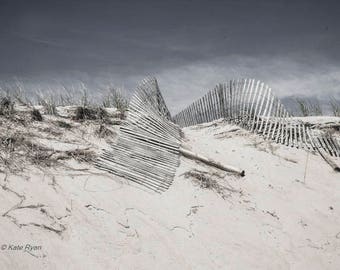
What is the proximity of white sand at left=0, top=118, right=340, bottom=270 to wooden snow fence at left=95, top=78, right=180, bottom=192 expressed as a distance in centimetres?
17

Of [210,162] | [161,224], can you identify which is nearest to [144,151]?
[210,162]

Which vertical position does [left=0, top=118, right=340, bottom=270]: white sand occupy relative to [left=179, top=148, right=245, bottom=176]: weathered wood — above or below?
below

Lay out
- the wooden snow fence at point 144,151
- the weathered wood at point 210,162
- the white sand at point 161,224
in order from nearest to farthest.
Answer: the white sand at point 161,224
the wooden snow fence at point 144,151
the weathered wood at point 210,162

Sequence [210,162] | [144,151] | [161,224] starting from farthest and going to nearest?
[210,162], [144,151], [161,224]

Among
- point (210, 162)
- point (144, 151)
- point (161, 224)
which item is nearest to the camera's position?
point (161, 224)

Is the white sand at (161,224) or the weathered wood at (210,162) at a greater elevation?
the weathered wood at (210,162)

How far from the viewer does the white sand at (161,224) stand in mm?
2318

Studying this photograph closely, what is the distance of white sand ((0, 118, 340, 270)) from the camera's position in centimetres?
232

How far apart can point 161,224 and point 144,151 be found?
4.61 feet

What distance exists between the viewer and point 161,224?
284 centimetres

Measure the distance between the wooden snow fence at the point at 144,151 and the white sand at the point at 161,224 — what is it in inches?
6.5

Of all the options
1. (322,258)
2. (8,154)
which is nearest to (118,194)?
(8,154)

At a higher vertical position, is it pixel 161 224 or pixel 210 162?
pixel 210 162

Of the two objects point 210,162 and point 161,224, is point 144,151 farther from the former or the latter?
point 161,224
